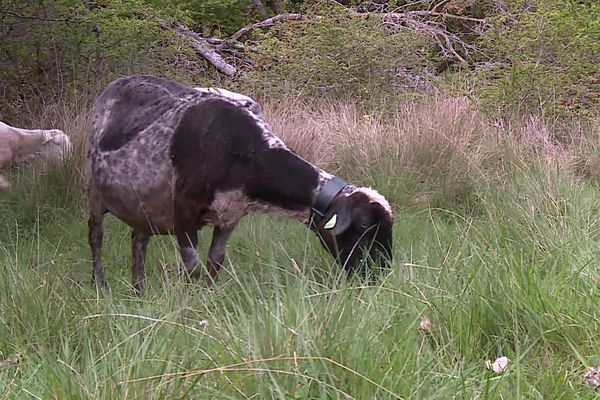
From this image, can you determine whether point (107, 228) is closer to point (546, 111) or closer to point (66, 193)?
point (66, 193)

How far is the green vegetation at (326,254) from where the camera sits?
3180mm

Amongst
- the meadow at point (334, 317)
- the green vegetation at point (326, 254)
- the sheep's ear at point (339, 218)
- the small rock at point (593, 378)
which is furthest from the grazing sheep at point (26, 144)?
the small rock at point (593, 378)

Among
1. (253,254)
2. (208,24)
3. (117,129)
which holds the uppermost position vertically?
(117,129)

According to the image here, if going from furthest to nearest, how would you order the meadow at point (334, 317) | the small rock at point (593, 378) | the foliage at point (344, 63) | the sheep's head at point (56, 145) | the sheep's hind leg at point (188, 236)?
the foliage at point (344, 63) < the sheep's head at point (56, 145) < the sheep's hind leg at point (188, 236) < the small rock at point (593, 378) < the meadow at point (334, 317)

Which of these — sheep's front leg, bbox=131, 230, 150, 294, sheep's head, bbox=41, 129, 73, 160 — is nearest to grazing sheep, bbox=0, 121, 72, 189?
sheep's head, bbox=41, 129, 73, 160

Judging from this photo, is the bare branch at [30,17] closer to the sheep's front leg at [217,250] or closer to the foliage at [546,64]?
the foliage at [546,64]

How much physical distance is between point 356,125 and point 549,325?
20.0 feet

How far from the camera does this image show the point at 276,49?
14.9m

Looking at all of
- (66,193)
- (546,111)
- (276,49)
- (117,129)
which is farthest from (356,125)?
(276,49)

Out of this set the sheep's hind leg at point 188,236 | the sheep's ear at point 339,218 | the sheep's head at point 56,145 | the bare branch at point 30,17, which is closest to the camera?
the sheep's ear at point 339,218

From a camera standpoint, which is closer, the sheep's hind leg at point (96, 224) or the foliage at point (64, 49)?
the sheep's hind leg at point (96, 224)

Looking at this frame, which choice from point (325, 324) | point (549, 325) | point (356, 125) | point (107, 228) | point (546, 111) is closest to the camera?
point (325, 324)

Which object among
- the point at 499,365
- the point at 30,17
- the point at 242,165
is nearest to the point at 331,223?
the point at 242,165

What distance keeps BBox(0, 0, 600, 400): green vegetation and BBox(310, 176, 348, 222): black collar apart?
36 centimetres
